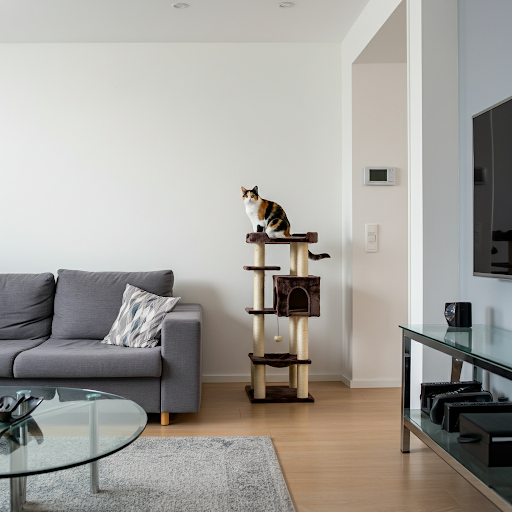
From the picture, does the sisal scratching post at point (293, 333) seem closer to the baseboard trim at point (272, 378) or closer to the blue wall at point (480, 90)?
the baseboard trim at point (272, 378)

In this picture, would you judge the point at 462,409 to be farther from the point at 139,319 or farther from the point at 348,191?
the point at 348,191

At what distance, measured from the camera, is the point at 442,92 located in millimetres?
2689

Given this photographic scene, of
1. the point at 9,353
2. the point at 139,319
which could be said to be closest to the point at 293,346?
the point at 139,319

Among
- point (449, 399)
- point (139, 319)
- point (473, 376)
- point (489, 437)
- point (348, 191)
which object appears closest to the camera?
point (489, 437)

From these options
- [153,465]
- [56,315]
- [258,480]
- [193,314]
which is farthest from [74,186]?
[258,480]

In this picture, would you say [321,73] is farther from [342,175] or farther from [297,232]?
[297,232]

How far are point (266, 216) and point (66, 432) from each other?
7.12 feet

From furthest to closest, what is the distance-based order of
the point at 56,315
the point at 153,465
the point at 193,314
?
the point at 56,315 → the point at 193,314 → the point at 153,465

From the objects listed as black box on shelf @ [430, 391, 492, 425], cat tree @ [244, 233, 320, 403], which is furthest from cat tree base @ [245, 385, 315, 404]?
black box on shelf @ [430, 391, 492, 425]

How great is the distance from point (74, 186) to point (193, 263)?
1068 mm

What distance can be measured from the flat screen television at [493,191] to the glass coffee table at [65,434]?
59.6 inches

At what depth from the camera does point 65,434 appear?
1.90m

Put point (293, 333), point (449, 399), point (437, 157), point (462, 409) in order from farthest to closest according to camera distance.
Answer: point (293, 333), point (437, 157), point (449, 399), point (462, 409)

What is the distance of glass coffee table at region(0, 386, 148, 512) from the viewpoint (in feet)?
5.44
